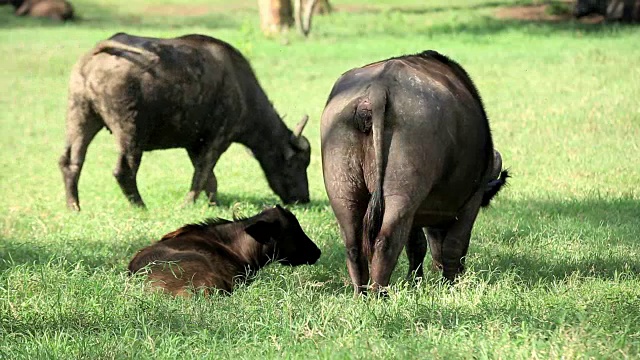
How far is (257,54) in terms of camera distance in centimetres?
2622

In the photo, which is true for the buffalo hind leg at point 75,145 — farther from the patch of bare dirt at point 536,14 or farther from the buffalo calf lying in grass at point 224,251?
the patch of bare dirt at point 536,14

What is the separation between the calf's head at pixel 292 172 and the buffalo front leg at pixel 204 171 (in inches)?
32.5

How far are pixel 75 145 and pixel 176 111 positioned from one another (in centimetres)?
128

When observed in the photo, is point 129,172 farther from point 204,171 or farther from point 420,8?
point 420,8

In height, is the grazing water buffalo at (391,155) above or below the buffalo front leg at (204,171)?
above

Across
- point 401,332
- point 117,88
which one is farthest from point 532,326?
point 117,88

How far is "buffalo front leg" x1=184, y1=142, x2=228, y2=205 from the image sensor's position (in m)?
13.1

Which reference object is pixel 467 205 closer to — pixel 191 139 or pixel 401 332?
pixel 401 332

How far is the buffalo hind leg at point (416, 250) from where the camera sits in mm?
8555

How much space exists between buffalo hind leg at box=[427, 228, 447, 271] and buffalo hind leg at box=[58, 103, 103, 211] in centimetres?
525

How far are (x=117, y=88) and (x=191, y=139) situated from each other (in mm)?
1188

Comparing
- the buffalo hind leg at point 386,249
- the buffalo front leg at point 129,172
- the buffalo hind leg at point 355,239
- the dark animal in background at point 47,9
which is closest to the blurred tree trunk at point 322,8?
the dark animal in background at point 47,9

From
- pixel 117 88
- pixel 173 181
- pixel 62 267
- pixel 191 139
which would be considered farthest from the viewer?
pixel 173 181

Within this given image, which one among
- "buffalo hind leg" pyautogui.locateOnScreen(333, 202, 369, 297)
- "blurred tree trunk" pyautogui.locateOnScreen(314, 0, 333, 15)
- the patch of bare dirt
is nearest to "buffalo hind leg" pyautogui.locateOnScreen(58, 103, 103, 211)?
"buffalo hind leg" pyautogui.locateOnScreen(333, 202, 369, 297)
